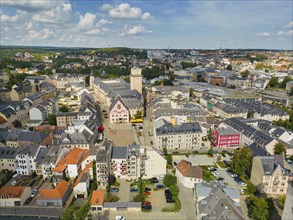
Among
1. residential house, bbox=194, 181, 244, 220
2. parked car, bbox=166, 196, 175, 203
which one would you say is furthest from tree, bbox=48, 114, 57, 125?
residential house, bbox=194, 181, 244, 220

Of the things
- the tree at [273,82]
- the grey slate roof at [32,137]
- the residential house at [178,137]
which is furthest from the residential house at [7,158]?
the tree at [273,82]

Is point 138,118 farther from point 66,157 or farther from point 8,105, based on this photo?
point 8,105

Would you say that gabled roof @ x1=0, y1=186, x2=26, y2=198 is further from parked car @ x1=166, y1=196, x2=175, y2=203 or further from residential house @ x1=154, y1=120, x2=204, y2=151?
residential house @ x1=154, y1=120, x2=204, y2=151

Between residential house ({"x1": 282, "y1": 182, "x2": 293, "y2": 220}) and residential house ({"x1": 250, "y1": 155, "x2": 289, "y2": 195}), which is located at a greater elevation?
residential house ({"x1": 282, "y1": 182, "x2": 293, "y2": 220})

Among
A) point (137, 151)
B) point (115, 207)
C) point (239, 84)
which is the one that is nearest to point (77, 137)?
point (137, 151)

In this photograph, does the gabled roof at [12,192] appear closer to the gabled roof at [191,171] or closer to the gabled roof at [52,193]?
the gabled roof at [52,193]

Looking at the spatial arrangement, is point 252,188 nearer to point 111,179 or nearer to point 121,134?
point 111,179
